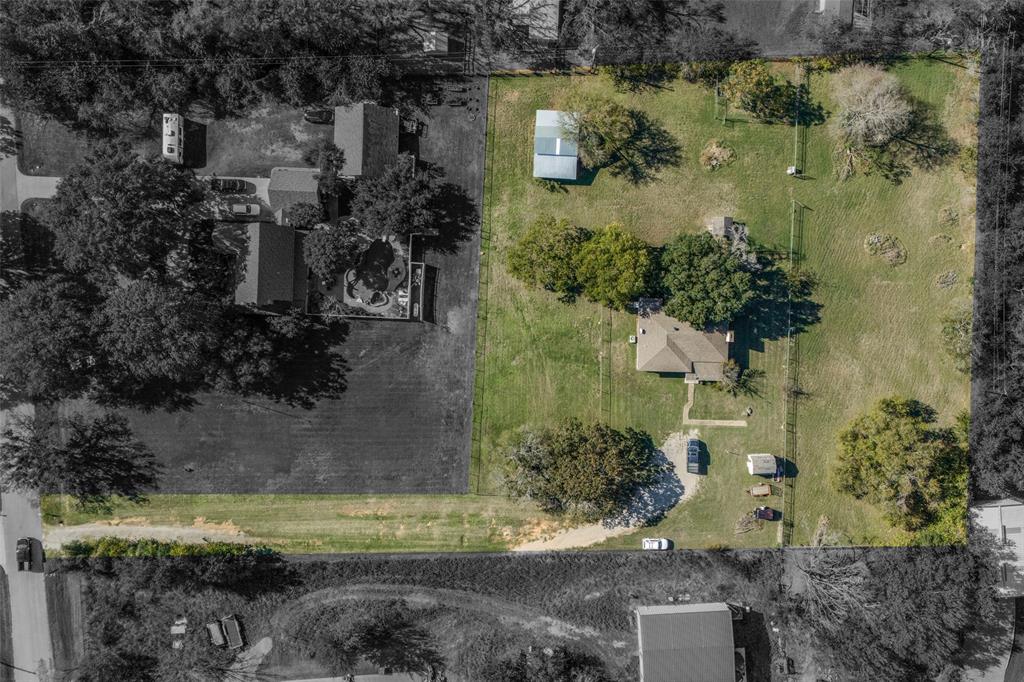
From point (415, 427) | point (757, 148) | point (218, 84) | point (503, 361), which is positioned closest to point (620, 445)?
point (503, 361)

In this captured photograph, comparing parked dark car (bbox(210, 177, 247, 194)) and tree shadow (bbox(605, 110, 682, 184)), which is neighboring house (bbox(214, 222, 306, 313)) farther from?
tree shadow (bbox(605, 110, 682, 184))

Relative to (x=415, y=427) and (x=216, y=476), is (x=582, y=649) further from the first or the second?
(x=216, y=476)

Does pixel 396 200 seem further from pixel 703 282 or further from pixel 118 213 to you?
pixel 703 282

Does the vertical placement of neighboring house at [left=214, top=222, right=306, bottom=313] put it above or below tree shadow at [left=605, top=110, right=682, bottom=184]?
below

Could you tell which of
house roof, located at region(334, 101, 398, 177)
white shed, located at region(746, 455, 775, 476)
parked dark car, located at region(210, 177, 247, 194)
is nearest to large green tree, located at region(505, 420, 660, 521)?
white shed, located at region(746, 455, 775, 476)

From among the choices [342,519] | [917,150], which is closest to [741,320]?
[917,150]

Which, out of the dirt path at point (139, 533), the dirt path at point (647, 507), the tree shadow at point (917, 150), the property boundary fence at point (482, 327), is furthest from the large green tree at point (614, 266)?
the dirt path at point (139, 533)
